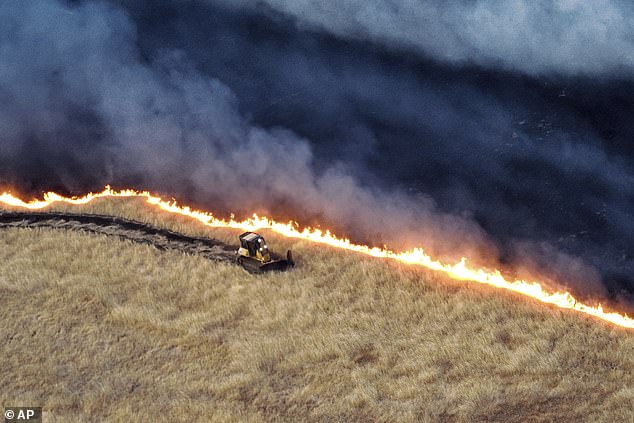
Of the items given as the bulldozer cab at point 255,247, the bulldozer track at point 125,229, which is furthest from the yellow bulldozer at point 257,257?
the bulldozer track at point 125,229

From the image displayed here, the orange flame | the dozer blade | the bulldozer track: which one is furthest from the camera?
the bulldozer track

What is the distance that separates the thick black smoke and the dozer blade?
213cm

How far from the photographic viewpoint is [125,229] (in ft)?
76.2

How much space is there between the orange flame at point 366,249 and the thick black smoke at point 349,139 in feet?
1.77

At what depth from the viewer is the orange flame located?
1872cm

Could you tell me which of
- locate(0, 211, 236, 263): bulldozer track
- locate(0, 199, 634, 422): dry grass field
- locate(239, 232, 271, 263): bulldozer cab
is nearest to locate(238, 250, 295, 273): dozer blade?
locate(239, 232, 271, 263): bulldozer cab

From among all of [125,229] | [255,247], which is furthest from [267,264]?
[125,229]

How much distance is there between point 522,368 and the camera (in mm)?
16688

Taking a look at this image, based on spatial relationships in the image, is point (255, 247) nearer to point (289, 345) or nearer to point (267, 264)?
point (267, 264)

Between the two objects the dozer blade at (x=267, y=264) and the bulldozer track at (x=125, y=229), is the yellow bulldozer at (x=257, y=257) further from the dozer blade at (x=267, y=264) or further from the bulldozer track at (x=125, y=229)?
the bulldozer track at (x=125, y=229)

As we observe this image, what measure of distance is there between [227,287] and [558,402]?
8.51 metres

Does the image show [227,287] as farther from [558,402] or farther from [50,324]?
[558,402]

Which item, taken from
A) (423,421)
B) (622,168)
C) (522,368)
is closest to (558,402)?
(522,368)

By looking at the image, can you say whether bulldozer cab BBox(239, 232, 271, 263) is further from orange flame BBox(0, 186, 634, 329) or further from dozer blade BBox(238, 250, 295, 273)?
orange flame BBox(0, 186, 634, 329)
